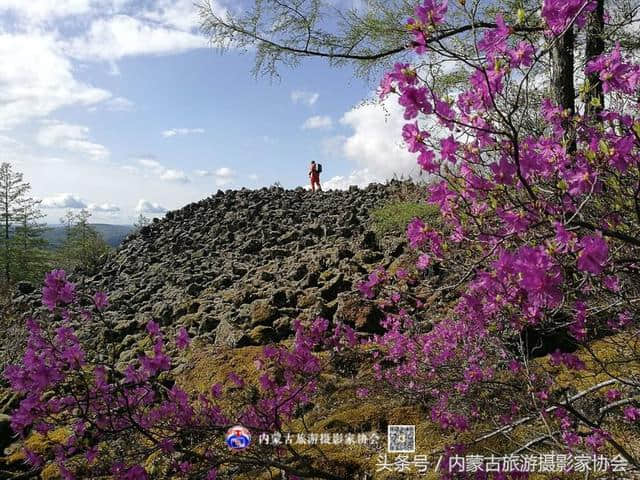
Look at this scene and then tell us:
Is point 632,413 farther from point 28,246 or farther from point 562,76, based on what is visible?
point 28,246

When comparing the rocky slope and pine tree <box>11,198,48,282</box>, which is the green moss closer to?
the rocky slope

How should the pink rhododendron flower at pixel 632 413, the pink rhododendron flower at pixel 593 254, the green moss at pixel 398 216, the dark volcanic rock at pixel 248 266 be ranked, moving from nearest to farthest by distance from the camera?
the pink rhododendron flower at pixel 593 254 → the pink rhododendron flower at pixel 632 413 → the dark volcanic rock at pixel 248 266 → the green moss at pixel 398 216

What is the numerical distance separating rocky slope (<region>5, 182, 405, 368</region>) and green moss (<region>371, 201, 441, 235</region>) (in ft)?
0.97

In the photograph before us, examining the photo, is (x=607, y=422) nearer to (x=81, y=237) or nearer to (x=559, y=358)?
(x=559, y=358)

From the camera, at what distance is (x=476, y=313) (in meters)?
2.79

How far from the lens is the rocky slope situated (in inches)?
248

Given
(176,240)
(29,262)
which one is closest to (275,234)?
(176,240)

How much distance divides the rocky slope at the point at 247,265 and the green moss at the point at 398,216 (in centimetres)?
29

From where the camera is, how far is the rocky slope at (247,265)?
6.31 m

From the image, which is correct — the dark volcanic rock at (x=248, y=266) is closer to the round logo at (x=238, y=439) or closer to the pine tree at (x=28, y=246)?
the round logo at (x=238, y=439)

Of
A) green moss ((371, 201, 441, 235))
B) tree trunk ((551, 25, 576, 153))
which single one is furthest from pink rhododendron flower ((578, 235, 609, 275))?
green moss ((371, 201, 441, 235))
